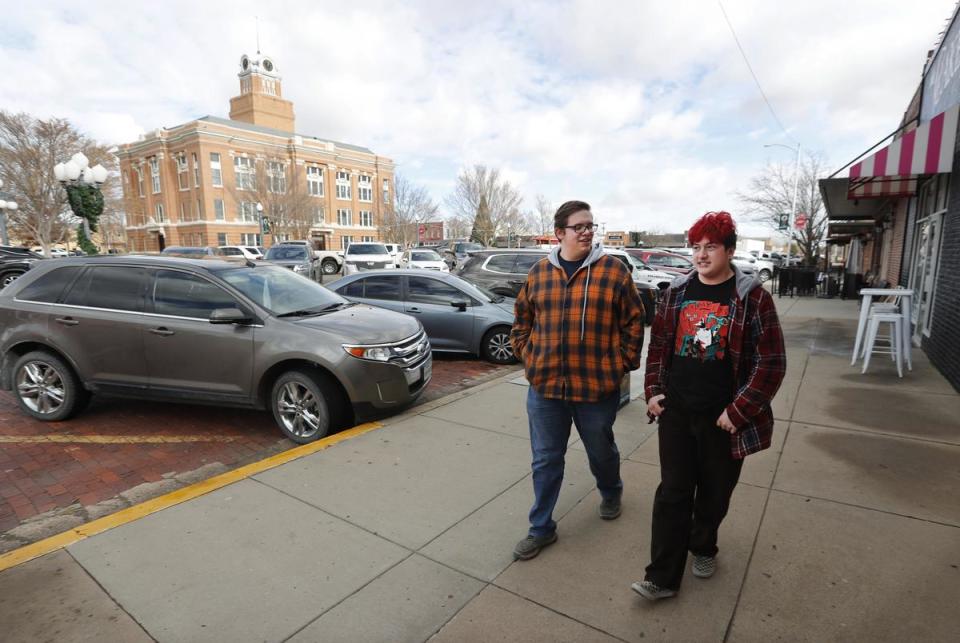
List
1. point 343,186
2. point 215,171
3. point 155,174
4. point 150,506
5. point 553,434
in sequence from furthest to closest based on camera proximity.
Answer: point 343,186 → point 155,174 → point 215,171 → point 150,506 → point 553,434

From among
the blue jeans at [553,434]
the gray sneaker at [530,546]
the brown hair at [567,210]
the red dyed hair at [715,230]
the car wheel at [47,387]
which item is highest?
the brown hair at [567,210]

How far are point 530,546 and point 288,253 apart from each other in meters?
22.2

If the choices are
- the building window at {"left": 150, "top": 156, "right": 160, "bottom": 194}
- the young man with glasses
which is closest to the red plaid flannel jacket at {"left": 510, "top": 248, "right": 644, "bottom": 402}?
the young man with glasses

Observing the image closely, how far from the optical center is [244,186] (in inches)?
2121

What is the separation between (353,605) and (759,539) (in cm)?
222

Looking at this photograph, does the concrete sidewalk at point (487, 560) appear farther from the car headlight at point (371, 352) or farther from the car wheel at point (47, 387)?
the car wheel at point (47, 387)

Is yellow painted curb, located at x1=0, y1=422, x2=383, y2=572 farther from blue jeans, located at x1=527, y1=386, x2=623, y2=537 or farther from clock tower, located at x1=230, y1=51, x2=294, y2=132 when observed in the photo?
clock tower, located at x1=230, y1=51, x2=294, y2=132

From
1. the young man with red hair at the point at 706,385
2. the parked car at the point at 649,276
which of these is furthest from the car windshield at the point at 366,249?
the young man with red hair at the point at 706,385

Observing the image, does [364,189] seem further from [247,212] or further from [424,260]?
[424,260]

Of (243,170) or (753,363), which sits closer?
(753,363)

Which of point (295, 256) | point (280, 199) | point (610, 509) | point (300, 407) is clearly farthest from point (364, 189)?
point (610, 509)

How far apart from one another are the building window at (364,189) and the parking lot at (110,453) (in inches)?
2547

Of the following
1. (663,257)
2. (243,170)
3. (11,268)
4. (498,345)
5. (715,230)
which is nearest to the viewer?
(715,230)

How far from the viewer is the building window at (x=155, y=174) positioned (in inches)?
2383
